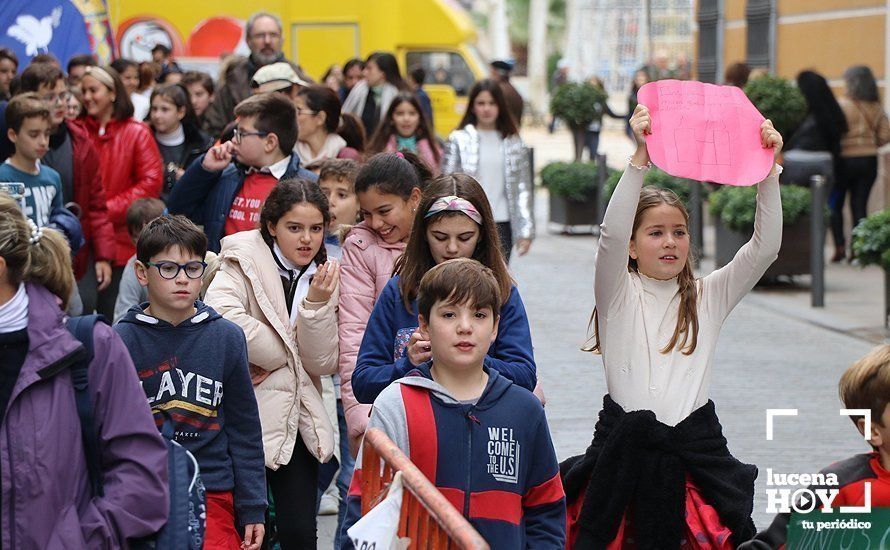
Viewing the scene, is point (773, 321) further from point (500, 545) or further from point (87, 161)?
point (500, 545)

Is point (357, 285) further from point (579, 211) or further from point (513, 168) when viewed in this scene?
point (579, 211)

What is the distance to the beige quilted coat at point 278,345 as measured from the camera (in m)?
5.17

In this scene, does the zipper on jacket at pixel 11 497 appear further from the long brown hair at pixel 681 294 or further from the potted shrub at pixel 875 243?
the potted shrub at pixel 875 243

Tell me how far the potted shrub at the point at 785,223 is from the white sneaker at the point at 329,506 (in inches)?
283

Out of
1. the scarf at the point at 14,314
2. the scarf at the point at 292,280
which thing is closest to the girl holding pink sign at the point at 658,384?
the scarf at the point at 292,280

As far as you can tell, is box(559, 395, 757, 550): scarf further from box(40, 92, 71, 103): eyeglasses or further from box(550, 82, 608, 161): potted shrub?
box(550, 82, 608, 161): potted shrub

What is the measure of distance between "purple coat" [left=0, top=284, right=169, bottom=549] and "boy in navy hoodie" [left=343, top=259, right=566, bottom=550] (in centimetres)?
59

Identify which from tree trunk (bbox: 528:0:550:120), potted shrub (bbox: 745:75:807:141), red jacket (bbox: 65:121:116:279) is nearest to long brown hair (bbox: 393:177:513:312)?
red jacket (bbox: 65:121:116:279)

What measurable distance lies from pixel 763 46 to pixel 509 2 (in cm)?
6017

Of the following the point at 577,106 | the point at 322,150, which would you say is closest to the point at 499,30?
the point at 577,106

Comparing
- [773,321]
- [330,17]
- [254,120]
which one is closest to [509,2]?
[330,17]

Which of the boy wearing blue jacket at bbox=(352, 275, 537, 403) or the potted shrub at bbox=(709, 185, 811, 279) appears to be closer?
the boy wearing blue jacket at bbox=(352, 275, 537, 403)

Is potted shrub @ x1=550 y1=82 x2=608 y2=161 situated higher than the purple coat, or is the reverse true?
potted shrub @ x1=550 y1=82 x2=608 y2=161

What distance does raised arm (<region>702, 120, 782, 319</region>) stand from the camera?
187 inches
